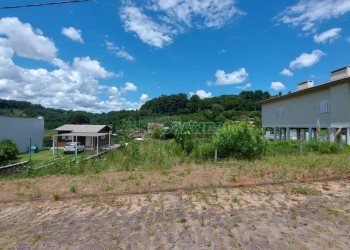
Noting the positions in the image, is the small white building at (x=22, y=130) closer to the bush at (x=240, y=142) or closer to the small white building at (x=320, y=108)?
the bush at (x=240, y=142)

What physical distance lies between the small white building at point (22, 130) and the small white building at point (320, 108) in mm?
31526

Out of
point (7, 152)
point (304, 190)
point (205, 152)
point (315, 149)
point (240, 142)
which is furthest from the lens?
point (7, 152)

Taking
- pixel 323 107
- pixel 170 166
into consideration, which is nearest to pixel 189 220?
pixel 170 166

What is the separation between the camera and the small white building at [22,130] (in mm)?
31625

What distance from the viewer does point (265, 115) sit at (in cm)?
3158

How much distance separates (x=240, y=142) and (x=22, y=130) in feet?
111

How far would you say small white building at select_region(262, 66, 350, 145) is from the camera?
18.2 m

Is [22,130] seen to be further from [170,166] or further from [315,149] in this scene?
[315,149]

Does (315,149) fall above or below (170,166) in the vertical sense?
above

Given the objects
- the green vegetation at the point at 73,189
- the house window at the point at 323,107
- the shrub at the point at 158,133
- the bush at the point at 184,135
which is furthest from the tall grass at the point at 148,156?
the house window at the point at 323,107

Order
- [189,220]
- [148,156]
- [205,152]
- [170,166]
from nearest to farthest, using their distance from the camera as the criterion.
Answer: [189,220] < [170,166] < [148,156] < [205,152]

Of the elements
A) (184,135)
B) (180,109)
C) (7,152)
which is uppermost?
(180,109)

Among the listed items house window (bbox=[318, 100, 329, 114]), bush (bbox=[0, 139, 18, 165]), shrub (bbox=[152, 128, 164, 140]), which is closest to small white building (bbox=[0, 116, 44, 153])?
bush (bbox=[0, 139, 18, 165])

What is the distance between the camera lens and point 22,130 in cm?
3512
